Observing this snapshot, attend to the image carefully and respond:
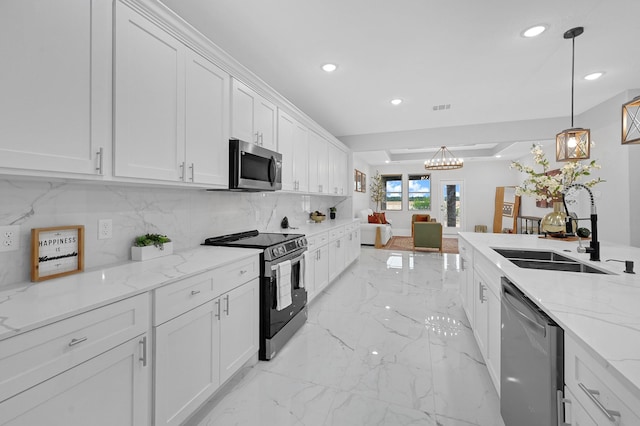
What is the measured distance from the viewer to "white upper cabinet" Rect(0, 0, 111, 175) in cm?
110

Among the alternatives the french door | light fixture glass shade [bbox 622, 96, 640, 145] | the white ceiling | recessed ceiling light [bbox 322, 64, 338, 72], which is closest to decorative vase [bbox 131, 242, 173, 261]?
the white ceiling

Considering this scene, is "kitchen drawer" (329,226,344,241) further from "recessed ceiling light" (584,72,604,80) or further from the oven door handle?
"recessed ceiling light" (584,72,604,80)

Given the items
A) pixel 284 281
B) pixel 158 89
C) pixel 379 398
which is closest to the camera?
pixel 158 89

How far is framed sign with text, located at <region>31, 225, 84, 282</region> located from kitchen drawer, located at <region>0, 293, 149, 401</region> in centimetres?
59

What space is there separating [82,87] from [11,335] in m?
1.07

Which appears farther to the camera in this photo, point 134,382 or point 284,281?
point 284,281

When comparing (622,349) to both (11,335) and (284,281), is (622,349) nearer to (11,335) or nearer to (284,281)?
(11,335)

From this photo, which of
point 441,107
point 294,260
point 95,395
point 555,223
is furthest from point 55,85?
point 441,107

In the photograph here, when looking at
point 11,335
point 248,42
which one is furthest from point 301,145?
point 11,335

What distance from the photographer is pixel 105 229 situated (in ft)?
5.75

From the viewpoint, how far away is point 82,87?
4.33 feet

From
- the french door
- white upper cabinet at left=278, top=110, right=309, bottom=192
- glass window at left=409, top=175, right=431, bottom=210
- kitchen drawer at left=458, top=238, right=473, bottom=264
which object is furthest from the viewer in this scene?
glass window at left=409, top=175, right=431, bottom=210

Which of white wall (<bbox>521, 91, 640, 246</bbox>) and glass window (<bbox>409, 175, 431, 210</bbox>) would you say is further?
glass window (<bbox>409, 175, 431, 210</bbox>)

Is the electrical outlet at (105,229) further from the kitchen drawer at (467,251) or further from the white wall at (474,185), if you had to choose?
the white wall at (474,185)
